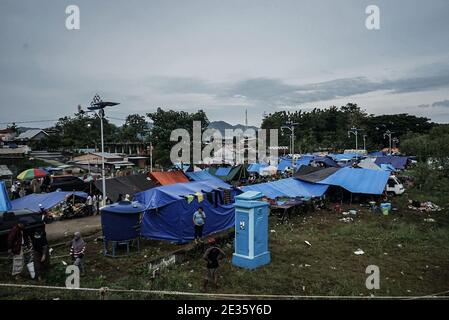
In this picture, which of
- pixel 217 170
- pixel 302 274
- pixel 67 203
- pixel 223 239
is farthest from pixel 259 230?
pixel 217 170

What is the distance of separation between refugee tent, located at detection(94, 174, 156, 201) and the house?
49.1m

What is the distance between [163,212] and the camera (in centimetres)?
1208

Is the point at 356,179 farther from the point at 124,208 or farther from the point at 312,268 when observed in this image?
the point at 124,208

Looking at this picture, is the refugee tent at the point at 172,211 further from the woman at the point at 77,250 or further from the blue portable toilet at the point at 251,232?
the woman at the point at 77,250

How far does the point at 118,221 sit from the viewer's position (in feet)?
34.7

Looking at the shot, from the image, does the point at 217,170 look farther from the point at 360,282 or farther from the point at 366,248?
the point at 360,282

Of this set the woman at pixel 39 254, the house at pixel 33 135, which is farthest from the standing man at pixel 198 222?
the house at pixel 33 135

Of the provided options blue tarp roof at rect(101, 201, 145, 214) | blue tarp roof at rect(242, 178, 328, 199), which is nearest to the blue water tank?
blue tarp roof at rect(101, 201, 145, 214)

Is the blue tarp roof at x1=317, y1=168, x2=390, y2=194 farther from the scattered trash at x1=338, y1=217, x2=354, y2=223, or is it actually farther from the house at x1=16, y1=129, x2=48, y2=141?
the house at x1=16, y1=129, x2=48, y2=141

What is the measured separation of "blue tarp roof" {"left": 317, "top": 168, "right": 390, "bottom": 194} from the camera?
20156 mm

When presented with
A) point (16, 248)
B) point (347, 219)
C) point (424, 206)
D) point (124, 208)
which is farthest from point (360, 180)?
point (16, 248)

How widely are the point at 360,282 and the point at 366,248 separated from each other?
339 cm
